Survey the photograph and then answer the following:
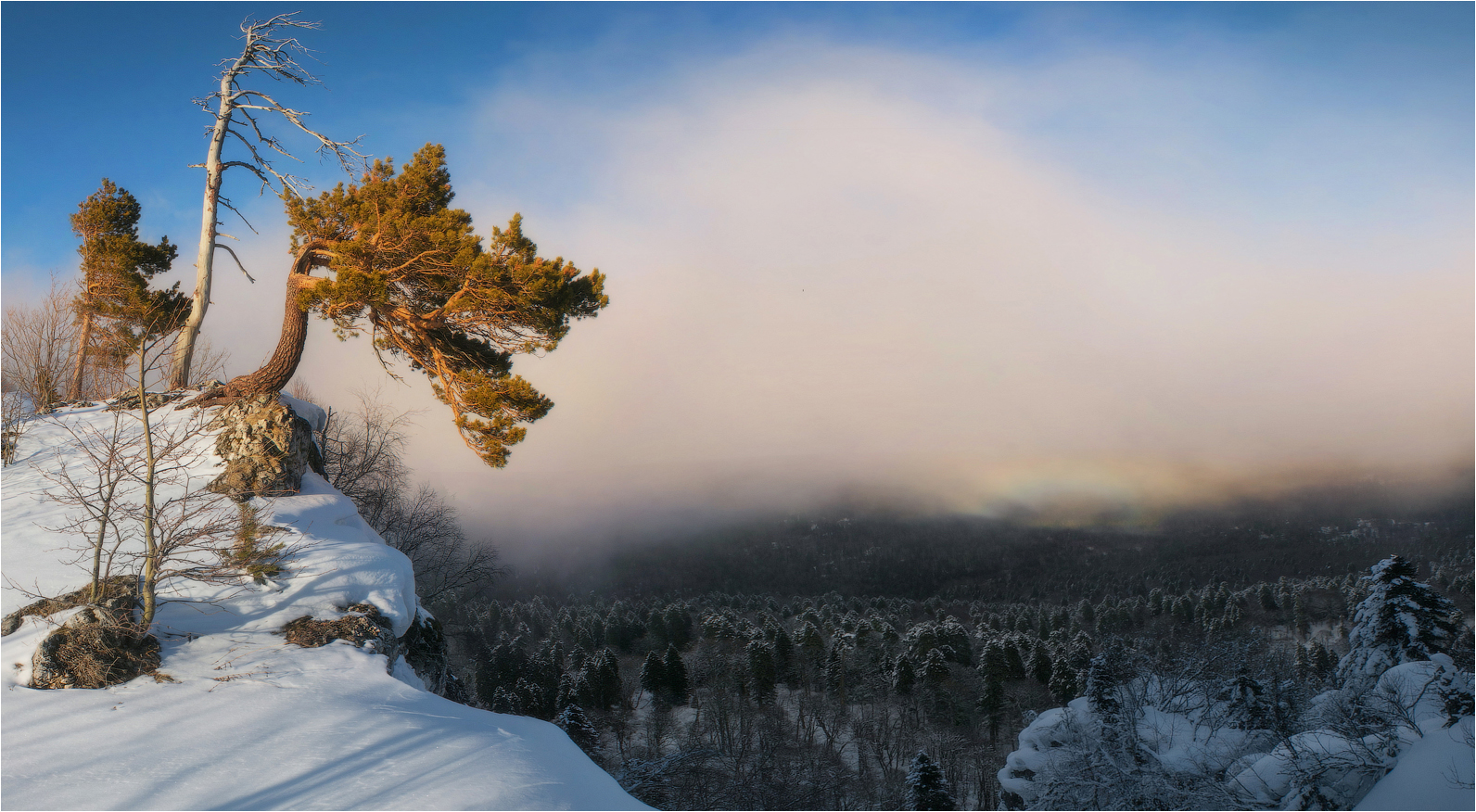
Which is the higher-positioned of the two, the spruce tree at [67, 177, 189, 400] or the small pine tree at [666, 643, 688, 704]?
the spruce tree at [67, 177, 189, 400]

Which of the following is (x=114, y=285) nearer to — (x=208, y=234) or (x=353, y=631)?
(x=208, y=234)

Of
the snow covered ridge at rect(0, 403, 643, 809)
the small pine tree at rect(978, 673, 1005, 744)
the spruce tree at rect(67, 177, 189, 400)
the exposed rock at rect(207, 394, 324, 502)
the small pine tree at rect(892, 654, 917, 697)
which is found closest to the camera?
the snow covered ridge at rect(0, 403, 643, 809)

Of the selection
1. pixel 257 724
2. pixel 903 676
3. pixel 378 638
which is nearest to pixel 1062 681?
pixel 903 676

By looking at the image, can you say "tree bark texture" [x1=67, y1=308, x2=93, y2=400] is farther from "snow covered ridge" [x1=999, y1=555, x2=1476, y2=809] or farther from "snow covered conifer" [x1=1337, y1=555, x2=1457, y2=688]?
"snow covered conifer" [x1=1337, y1=555, x2=1457, y2=688]

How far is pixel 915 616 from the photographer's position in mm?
97562

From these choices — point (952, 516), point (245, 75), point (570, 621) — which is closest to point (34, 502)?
point (245, 75)

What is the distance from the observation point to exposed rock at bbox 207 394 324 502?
35.8ft

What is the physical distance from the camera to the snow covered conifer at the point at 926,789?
21.9 meters

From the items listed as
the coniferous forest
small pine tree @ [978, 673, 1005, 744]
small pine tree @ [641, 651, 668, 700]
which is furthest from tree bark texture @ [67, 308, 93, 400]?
small pine tree @ [978, 673, 1005, 744]

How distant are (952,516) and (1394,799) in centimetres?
18350

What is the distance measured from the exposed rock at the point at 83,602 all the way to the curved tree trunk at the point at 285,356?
5.40 meters

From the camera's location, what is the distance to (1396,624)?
20.5m

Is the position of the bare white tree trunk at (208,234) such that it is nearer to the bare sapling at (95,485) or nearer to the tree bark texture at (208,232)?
the tree bark texture at (208,232)

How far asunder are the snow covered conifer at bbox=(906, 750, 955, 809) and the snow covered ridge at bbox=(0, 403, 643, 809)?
62.8 feet
